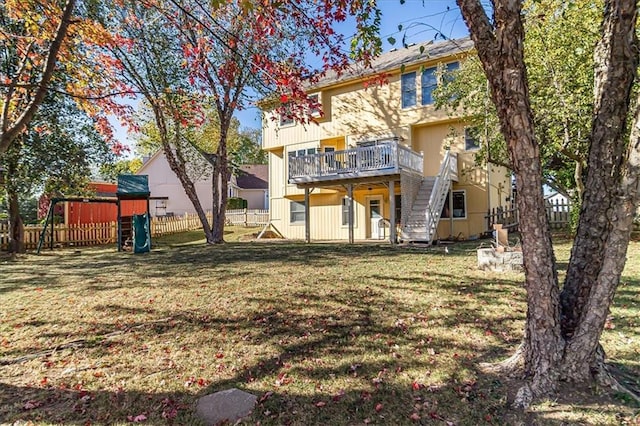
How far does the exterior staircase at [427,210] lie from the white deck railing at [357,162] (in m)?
1.07

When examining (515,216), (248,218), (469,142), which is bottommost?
(515,216)

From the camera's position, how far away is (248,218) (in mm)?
27891

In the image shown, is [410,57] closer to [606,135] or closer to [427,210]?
[427,210]

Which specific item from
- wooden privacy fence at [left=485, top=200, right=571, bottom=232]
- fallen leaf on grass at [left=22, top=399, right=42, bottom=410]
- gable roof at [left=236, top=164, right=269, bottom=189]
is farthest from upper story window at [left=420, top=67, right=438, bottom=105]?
gable roof at [left=236, top=164, right=269, bottom=189]

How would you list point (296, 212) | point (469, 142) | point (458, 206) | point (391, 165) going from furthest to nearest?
point (296, 212), point (458, 206), point (469, 142), point (391, 165)

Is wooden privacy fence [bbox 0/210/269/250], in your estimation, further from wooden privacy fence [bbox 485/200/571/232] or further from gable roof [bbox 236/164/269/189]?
wooden privacy fence [bbox 485/200/571/232]

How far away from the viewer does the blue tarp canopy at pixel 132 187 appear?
13953mm

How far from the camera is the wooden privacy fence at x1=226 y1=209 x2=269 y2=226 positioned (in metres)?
27.3

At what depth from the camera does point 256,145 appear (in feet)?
159

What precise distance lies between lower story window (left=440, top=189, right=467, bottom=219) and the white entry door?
289 centimetres

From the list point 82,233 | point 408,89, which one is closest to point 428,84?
point 408,89

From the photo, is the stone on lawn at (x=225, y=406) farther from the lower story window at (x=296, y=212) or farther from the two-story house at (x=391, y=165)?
the lower story window at (x=296, y=212)

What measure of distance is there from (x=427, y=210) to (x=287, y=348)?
975 cm

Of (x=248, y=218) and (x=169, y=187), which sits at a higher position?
(x=169, y=187)
